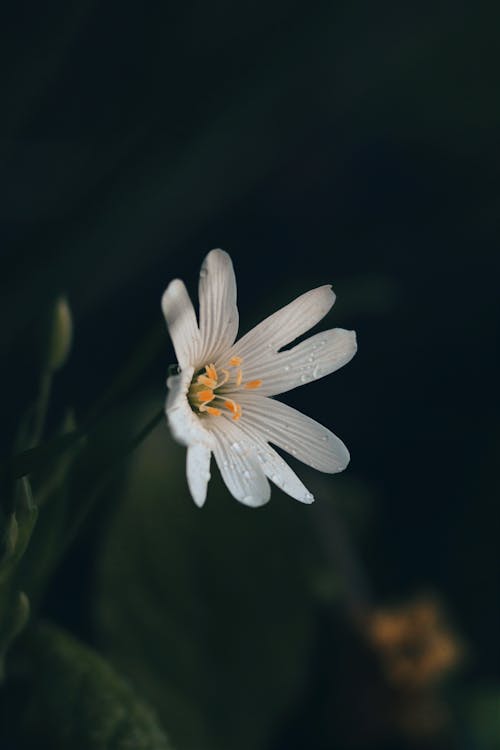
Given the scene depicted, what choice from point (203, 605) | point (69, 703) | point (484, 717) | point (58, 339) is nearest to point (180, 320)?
point (58, 339)

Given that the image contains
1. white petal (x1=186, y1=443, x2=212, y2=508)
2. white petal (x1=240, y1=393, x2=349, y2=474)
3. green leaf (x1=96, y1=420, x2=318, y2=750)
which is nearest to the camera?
white petal (x1=186, y1=443, x2=212, y2=508)

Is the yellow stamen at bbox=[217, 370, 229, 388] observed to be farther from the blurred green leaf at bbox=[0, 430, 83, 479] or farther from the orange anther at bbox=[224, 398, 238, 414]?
the blurred green leaf at bbox=[0, 430, 83, 479]

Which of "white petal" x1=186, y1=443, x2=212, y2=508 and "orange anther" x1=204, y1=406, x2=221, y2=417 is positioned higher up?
"orange anther" x1=204, y1=406, x2=221, y2=417

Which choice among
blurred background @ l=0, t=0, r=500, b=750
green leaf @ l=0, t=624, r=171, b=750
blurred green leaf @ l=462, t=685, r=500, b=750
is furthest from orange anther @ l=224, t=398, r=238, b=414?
blurred green leaf @ l=462, t=685, r=500, b=750

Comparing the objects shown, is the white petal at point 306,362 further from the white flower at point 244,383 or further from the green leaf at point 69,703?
the green leaf at point 69,703

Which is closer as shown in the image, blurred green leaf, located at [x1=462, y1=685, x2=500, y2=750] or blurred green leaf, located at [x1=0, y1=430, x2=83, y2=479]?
blurred green leaf, located at [x1=0, y1=430, x2=83, y2=479]

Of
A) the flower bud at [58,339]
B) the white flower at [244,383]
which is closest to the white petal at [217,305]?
the white flower at [244,383]

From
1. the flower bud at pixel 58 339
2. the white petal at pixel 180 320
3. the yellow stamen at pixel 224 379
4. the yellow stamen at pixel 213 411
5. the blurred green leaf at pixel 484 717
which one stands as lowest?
the blurred green leaf at pixel 484 717

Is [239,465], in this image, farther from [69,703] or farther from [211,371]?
[69,703]
